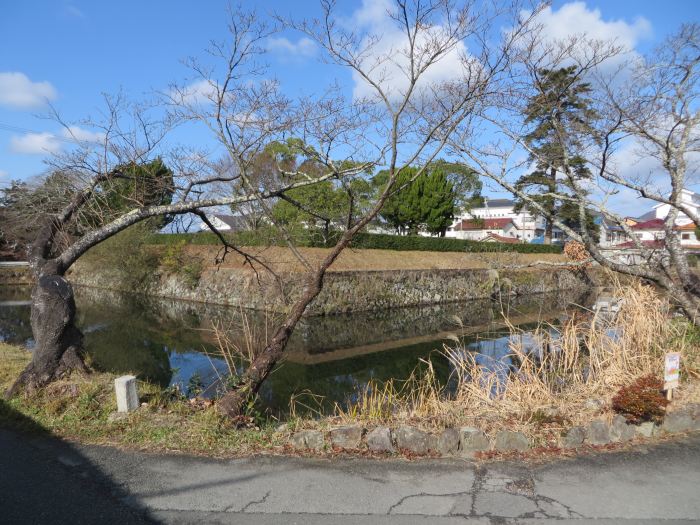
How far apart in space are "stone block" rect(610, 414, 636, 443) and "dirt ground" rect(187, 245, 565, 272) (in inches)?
563

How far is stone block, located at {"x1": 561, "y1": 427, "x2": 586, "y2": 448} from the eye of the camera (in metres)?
4.53

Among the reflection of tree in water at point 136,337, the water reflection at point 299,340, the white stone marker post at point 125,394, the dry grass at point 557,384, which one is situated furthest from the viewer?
the reflection of tree in water at point 136,337

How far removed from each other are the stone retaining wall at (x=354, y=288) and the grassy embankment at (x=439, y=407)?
368 inches

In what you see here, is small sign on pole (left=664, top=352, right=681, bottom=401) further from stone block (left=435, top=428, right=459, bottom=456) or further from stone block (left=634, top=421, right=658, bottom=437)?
stone block (left=435, top=428, right=459, bottom=456)

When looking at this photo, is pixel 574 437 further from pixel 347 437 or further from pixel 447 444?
pixel 347 437

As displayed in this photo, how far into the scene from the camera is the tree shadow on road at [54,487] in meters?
3.37

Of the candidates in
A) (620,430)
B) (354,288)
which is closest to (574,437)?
(620,430)

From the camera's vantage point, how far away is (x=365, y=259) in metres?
22.4

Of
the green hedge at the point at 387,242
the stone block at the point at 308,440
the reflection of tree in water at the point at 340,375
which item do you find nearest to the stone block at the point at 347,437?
the stone block at the point at 308,440

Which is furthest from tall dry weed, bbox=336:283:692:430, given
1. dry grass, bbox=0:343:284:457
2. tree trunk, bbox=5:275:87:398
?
tree trunk, bbox=5:275:87:398

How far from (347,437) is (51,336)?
152 inches

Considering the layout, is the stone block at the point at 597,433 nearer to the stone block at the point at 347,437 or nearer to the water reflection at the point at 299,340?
the water reflection at the point at 299,340

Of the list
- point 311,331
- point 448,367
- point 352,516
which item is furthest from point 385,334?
point 352,516

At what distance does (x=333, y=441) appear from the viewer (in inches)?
180
